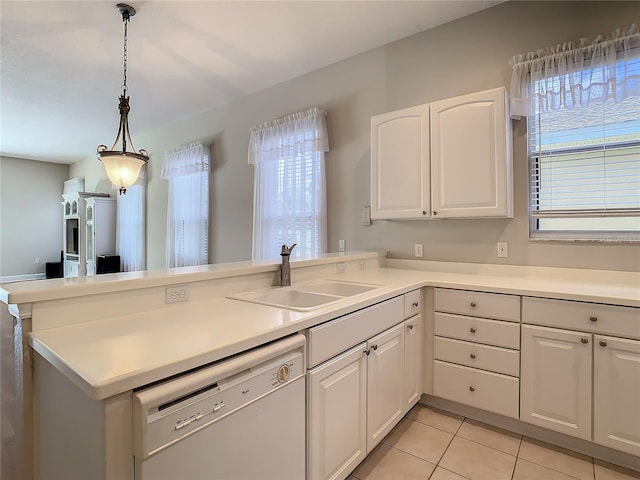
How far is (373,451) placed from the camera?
185 cm

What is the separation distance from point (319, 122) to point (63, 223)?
696 cm

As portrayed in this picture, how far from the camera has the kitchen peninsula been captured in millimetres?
866

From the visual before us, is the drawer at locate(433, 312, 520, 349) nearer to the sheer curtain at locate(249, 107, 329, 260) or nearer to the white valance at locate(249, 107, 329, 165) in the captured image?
the sheer curtain at locate(249, 107, 329, 260)

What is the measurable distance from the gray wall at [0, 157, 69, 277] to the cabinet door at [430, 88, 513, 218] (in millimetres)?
8423

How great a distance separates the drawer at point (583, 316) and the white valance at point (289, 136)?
2.15 meters

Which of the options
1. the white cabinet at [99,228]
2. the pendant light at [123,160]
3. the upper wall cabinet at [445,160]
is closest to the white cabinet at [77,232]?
the white cabinet at [99,228]

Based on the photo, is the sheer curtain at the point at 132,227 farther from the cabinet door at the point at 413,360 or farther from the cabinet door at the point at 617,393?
the cabinet door at the point at 617,393

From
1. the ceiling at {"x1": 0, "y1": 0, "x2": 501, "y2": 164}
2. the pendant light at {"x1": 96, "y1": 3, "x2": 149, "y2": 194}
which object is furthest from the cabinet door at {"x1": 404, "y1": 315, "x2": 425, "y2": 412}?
the pendant light at {"x1": 96, "y1": 3, "x2": 149, "y2": 194}

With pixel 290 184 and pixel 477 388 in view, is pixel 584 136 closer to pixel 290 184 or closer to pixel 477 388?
pixel 477 388

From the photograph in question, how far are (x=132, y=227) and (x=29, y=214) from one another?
11.5ft

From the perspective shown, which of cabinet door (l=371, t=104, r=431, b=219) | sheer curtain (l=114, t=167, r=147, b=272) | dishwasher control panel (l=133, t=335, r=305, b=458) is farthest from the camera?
sheer curtain (l=114, t=167, r=147, b=272)

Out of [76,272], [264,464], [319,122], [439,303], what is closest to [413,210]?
[439,303]

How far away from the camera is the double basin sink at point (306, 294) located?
1708 mm

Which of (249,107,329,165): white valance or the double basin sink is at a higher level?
(249,107,329,165): white valance
